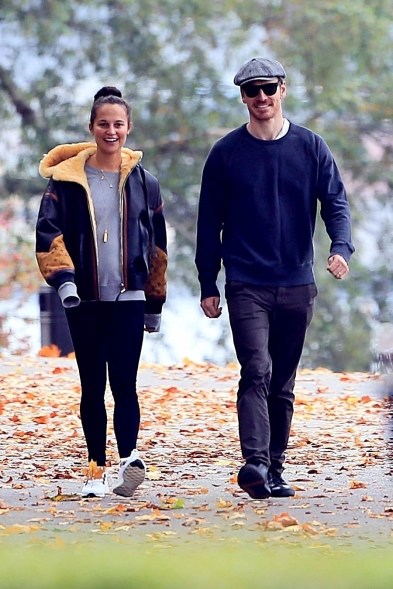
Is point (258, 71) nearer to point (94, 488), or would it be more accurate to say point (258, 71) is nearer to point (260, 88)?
point (260, 88)

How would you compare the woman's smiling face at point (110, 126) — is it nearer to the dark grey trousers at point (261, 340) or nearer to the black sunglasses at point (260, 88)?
the black sunglasses at point (260, 88)

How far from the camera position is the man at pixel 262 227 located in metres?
7.49

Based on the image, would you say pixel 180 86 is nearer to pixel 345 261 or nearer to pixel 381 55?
pixel 381 55

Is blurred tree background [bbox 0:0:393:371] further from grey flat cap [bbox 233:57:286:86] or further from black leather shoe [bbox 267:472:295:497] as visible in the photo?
grey flat cap [bbox 233:57:286:86]

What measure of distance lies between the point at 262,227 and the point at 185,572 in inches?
162

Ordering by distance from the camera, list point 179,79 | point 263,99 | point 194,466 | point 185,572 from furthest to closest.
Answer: point 179,79
point 194,466
point 263,99
point 185,572

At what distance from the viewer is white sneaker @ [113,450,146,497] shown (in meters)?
7.61

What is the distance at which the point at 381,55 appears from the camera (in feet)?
77.4

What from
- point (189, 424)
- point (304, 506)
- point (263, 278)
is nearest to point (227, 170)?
point (263, 278)

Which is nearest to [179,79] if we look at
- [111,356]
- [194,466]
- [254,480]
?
[194,466]

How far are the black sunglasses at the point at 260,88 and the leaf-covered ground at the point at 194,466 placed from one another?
1466mm

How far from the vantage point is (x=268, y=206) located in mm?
7500

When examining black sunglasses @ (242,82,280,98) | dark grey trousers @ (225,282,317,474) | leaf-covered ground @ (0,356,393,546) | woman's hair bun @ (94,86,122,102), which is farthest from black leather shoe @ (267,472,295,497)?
woman's hair bun @ (94,86,122,102)

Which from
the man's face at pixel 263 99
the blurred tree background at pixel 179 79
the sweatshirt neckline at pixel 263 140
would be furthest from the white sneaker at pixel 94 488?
the blurred tree background at pixel 179 79
